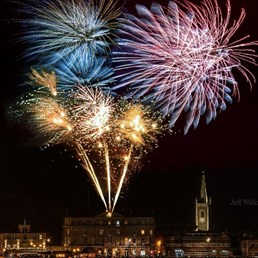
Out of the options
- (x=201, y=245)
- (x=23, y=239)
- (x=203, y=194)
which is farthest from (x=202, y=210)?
(x=23, y=239)

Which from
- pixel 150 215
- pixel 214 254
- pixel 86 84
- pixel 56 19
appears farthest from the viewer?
pixel 150 215

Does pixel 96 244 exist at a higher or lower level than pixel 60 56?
lower

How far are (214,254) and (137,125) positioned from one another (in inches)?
1857

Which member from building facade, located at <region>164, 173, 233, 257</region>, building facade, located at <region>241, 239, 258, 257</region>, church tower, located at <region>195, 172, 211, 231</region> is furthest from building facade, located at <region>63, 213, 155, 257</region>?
church tower, located at <region>195, 172, 211, 231</region>

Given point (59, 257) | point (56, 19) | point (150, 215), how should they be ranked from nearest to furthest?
point (56, 19) → point (59, 257) → point (150, 215)

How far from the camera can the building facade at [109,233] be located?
7388cm

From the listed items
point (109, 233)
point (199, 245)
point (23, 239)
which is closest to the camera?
point (199, 245)

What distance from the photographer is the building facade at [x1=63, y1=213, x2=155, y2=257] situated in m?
73.9

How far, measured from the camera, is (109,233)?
7438cm

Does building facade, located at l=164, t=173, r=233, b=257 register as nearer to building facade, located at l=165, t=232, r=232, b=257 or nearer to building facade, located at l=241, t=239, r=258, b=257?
building facade, located at l=165, t=232, r=232, b=257

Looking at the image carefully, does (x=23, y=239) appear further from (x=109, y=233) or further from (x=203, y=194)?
(x=203, y=194)

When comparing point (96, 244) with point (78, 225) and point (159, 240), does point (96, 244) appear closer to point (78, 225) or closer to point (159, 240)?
point (78, 225)

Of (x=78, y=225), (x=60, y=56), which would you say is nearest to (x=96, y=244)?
(x=78, y=225)

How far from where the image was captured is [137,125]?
27.1m
